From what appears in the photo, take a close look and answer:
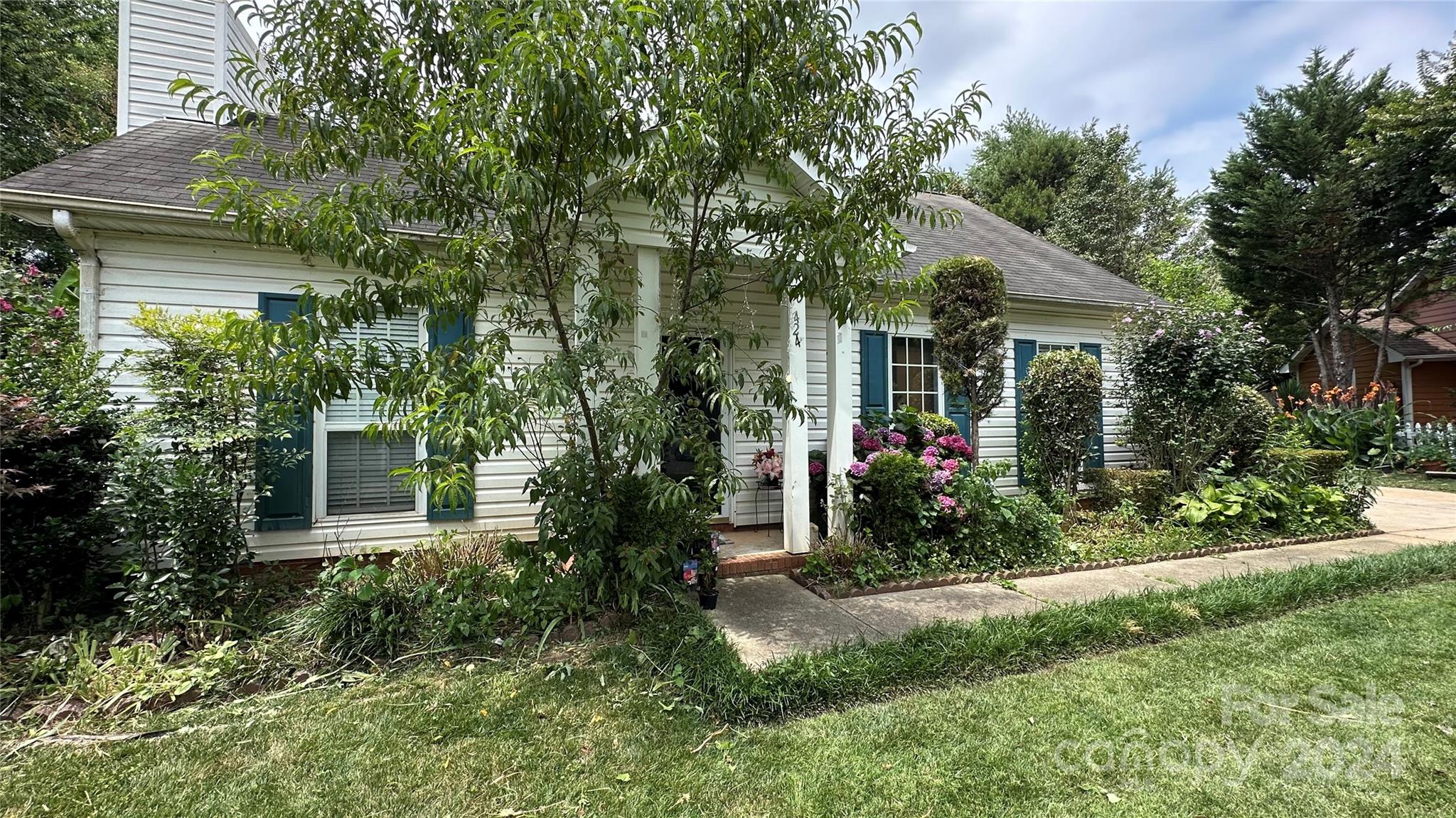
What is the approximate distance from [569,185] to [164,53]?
22.0 feet

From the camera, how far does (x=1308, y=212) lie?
14414 millimetres

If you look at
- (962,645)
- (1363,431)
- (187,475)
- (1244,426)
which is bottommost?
(962,645)

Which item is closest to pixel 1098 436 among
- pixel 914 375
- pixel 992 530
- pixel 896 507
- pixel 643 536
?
pixel 914 375

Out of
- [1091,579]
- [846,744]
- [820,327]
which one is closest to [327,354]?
[846,744]

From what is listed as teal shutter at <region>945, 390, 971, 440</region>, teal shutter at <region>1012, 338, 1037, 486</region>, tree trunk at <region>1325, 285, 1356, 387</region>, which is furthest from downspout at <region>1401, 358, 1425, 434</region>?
teal shutter at <region>945, 390, 971, 440</region>

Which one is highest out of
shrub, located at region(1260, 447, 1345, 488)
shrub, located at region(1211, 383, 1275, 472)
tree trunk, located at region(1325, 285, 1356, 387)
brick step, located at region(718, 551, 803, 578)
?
tree trunk, located at region(1325, 285, 1356, 387)

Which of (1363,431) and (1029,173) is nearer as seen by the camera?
(1363,431)

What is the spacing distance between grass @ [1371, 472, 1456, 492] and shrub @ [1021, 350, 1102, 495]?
24.2ft

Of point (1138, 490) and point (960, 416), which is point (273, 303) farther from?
point (1138, 490)

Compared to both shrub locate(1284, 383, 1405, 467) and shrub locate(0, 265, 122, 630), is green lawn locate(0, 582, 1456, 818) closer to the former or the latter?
shrub locate(0, 265, 122, 630)

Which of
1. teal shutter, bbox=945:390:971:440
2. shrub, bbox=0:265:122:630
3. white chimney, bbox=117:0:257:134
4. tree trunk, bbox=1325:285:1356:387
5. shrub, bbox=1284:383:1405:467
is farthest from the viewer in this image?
tree trunk, bbox=1325:285:1356:387

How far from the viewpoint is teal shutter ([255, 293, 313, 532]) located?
467 centimetres

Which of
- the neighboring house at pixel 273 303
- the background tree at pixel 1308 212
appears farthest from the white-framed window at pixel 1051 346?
the background tree at pixel 1308 212

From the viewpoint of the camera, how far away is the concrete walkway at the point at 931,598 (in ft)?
12.2
